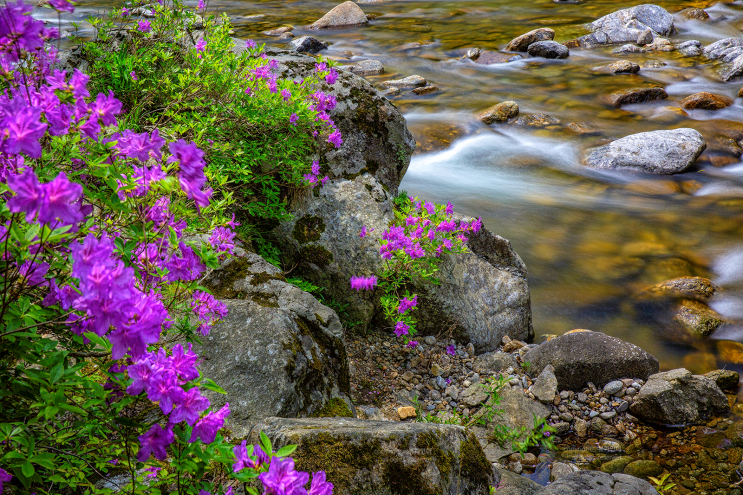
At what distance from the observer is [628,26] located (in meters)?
16.4

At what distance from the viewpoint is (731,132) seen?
10.6m

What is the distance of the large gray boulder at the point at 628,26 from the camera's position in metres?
16.1

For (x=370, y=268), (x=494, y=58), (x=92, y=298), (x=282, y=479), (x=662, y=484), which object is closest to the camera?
(x=92, y=298)

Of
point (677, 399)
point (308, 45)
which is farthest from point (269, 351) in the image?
point (308, 45)

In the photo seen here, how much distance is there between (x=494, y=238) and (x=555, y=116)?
7.26 m

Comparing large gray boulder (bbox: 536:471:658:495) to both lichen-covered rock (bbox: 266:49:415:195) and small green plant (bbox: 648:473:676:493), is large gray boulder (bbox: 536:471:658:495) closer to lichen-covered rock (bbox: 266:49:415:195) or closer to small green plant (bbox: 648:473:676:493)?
small green plant (bbox: 648:473:676:493)

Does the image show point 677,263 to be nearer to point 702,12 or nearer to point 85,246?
point 85,246

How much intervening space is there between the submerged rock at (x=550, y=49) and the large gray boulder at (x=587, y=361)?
Result: 40.8 ft

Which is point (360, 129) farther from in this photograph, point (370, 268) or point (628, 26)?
point (628, 26)

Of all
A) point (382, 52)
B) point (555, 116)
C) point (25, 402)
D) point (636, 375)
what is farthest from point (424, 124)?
point (25, 402)

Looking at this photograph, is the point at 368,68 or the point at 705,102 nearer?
the point at 705,102

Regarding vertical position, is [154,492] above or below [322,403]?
above

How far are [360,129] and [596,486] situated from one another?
3.84 metres

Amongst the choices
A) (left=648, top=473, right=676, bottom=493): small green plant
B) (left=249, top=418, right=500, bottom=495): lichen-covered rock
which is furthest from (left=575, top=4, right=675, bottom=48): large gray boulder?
(left=249, top=418, right=500, bottom=495): lichen-covered rock
